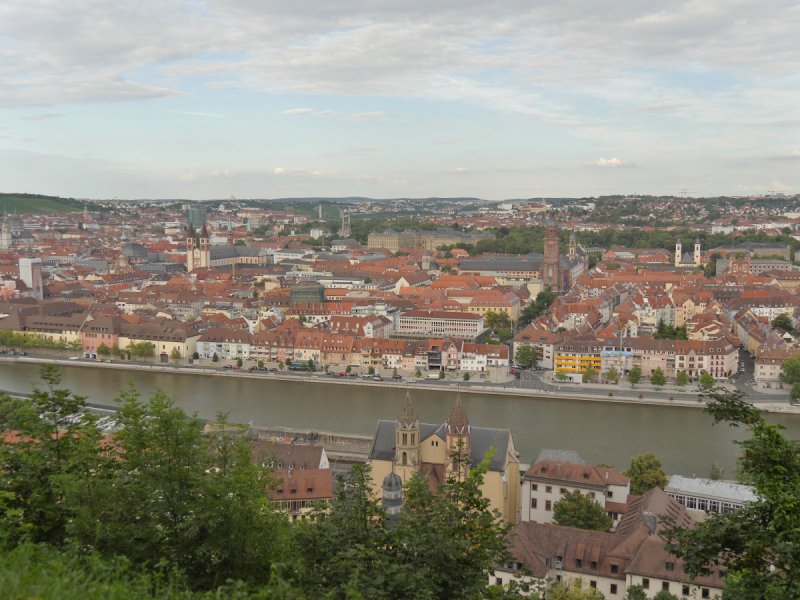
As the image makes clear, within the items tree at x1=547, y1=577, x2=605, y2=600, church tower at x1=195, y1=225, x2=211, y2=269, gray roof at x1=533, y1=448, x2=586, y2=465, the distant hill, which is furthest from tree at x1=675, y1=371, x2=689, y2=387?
the distant hill

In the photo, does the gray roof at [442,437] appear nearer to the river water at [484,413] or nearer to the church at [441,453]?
the church at [441,453]

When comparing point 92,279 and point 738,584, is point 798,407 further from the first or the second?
point 92,279

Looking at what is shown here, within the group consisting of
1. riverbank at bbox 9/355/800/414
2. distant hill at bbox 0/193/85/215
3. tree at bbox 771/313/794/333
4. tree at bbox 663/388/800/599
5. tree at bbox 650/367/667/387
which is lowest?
riverbank at bbox 9/355/800/414

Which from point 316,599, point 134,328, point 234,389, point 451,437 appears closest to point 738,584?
point 316,599

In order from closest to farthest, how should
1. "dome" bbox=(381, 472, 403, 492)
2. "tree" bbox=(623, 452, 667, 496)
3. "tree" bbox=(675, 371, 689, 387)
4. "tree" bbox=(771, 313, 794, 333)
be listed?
"dome" bbox=(381, 472, 403, 492), "tree" bbox=(623, 452, 667, 496), "tree" bbox=(675, 371, 689, 387), "tree" bbox=(771, 313, 794, 333)

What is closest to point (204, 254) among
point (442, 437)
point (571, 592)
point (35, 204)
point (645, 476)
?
point (442, 437)

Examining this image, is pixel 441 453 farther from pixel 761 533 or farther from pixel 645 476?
pixel 761 533

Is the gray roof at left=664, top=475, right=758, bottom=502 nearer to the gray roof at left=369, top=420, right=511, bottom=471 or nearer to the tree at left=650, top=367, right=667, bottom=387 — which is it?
the gray roof at left=369, top=420, right=511, bottom=471
